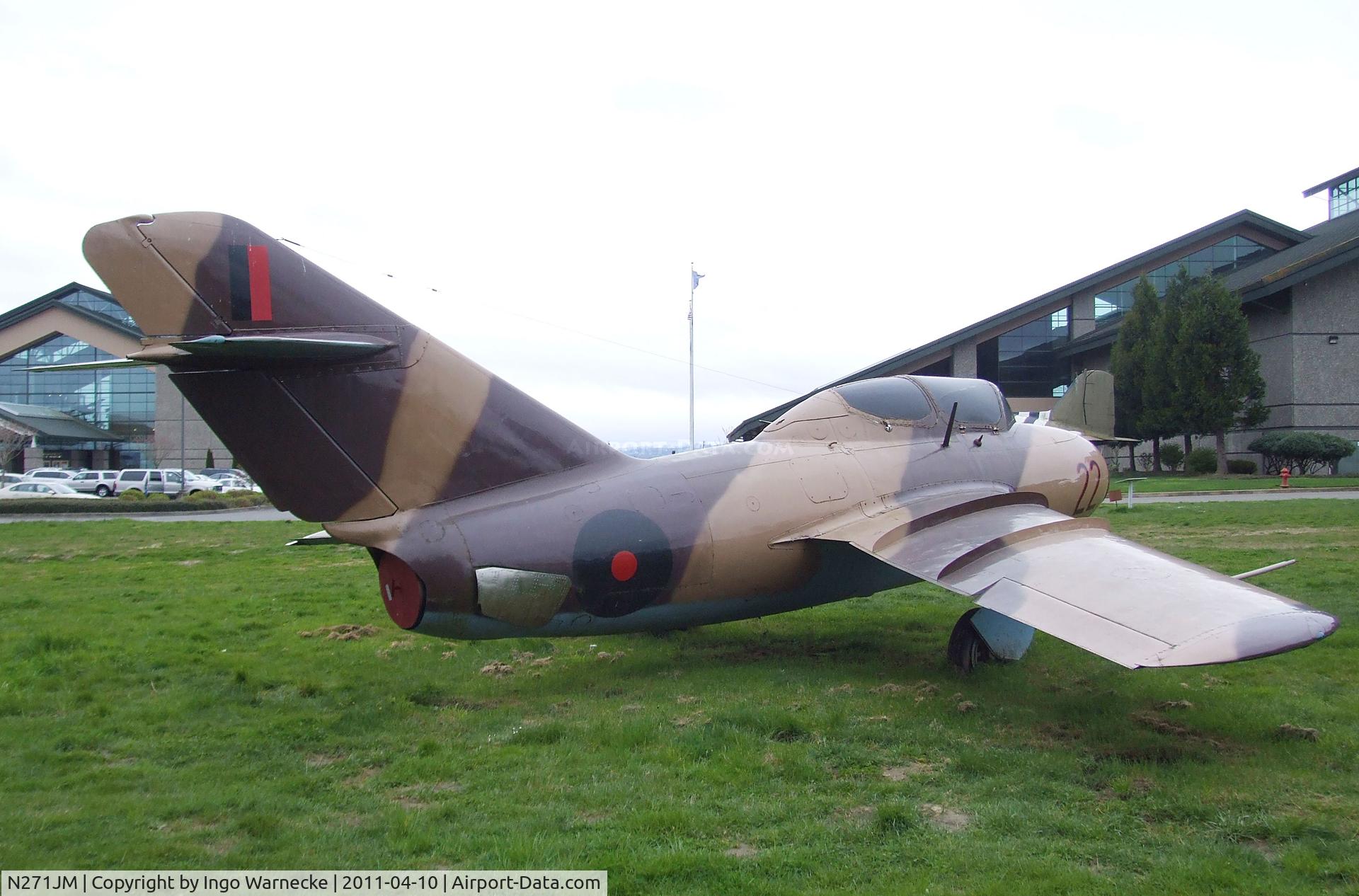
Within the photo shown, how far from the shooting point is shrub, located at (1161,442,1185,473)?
46.0m

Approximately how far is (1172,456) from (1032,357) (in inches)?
359

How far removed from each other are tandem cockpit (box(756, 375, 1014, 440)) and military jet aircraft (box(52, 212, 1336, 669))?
339 millimetres

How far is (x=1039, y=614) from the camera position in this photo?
619 centimetres

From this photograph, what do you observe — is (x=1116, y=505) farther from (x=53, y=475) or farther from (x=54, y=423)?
(x=54, y=423)

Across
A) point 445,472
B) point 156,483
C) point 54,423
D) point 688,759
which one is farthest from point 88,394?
point 688,759

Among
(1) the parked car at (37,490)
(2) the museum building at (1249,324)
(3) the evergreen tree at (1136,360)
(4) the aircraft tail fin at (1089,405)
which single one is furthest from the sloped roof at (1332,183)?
(1) the parked car at (37,490)

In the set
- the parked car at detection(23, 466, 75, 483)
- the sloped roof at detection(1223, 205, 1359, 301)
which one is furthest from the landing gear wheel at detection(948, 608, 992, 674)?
the parked car at detection(23, 466, 75, 483)

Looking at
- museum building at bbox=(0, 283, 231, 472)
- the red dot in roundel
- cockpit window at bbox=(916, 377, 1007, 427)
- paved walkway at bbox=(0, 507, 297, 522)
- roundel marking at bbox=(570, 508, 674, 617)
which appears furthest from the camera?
museum building at bbox=(0, 283, 231, 472)

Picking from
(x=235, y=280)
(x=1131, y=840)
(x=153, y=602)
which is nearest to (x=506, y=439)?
(x=235, y=280)

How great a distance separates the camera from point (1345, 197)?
57344mm

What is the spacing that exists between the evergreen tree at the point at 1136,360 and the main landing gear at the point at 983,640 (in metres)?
40.6

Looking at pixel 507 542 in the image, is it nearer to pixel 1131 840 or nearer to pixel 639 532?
pixel 639 532

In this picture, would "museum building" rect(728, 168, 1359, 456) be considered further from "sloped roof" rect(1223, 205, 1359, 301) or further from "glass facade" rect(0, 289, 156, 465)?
"glass facade" rect(0, 289, 156, 465)

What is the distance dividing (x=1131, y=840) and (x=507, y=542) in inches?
180
